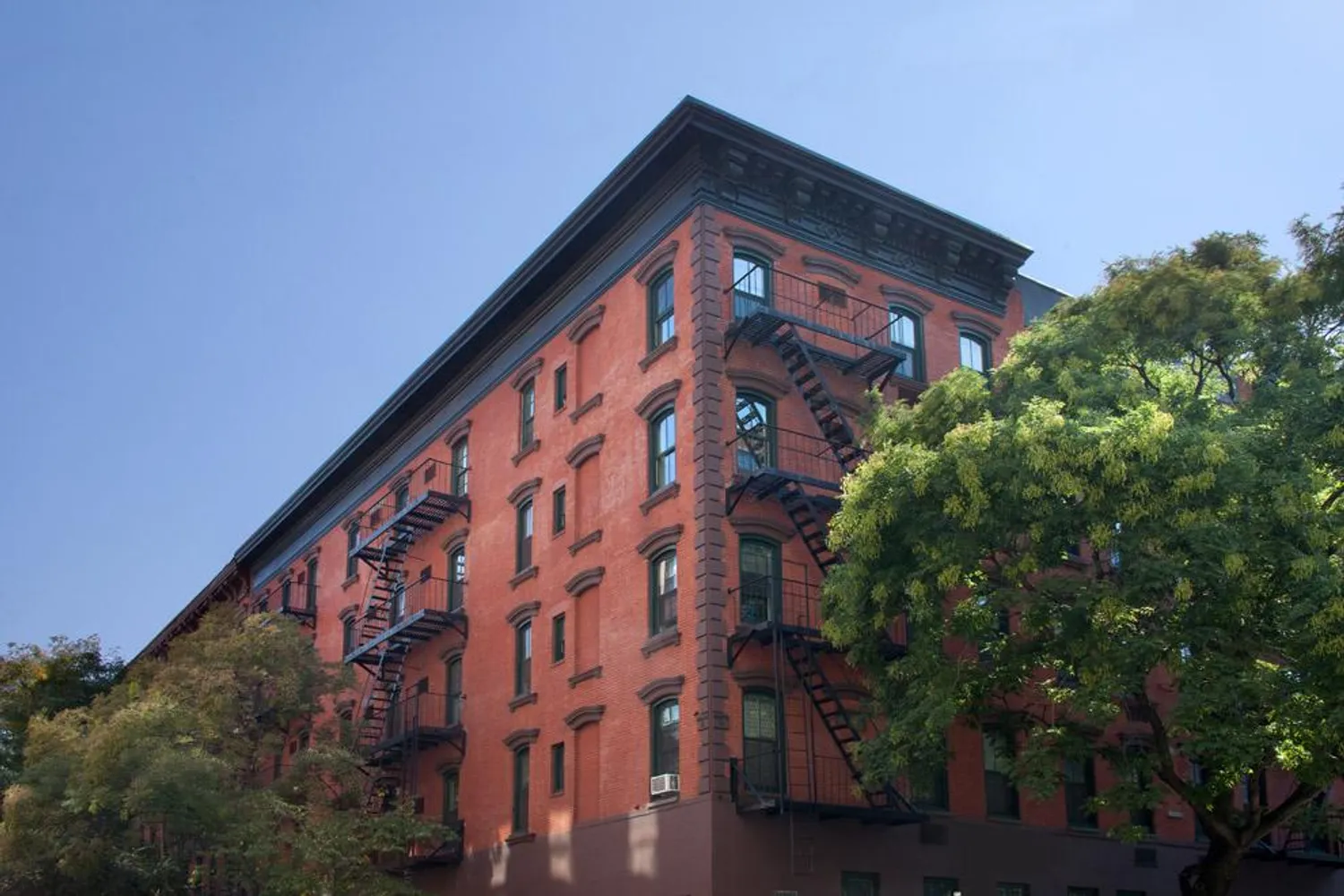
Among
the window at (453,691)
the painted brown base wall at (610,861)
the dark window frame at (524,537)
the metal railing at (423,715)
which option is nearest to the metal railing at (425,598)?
the window at (453,691)

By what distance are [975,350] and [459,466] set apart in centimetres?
1430

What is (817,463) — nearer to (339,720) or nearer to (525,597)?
(525,597)

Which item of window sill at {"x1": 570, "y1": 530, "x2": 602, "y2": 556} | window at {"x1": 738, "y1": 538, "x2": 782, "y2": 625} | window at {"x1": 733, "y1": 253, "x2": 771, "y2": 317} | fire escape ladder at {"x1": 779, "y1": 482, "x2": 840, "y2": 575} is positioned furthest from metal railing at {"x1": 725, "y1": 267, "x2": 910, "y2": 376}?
window sill at {"x1": 570, "y1": 530, "x2": 602, "y2": 556}

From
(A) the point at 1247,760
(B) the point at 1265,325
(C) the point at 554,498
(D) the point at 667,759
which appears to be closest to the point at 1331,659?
(A) the point at 1247,760

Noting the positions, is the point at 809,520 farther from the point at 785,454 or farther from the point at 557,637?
the point at 557,637

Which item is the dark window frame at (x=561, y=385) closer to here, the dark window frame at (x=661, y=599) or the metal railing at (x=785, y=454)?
the dark window frame at (x=661, y=599)

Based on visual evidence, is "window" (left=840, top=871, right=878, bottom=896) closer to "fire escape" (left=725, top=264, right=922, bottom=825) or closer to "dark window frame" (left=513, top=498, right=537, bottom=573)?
"fire escape" (left=725, top=264, right=922, bottom=825)

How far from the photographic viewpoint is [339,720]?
116 ft

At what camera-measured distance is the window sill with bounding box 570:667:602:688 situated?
3036cm

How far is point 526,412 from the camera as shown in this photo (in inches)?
1444

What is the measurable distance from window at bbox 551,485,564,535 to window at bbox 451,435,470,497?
6.13 meters

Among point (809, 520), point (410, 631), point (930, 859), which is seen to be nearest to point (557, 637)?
point (410, 631)

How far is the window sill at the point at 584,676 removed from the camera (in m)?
30.4

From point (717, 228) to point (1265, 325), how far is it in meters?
11.0
